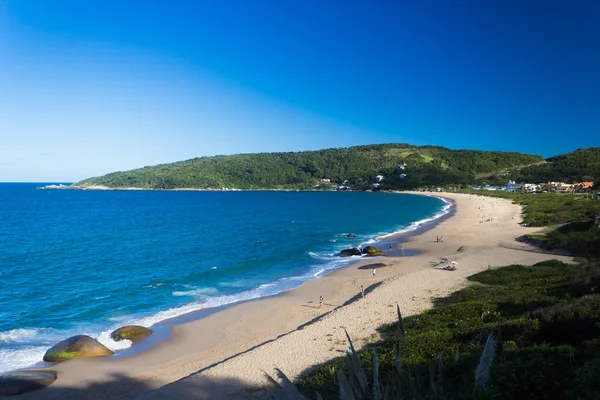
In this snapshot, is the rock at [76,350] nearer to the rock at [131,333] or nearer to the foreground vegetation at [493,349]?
the rock at [131,333]

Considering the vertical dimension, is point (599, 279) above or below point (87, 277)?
above

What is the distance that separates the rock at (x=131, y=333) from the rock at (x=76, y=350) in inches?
55.4

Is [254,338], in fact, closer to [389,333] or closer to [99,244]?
[389,333]

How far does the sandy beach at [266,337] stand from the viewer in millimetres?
14352

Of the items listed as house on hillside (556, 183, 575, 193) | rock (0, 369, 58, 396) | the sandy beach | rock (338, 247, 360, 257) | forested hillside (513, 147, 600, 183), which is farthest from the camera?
forested hillside (513, 147, 600, 183)

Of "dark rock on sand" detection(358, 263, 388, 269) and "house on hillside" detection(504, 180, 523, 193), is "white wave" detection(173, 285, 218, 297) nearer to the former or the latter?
"dark rock on sand" detection(358, 263, 388, 269)

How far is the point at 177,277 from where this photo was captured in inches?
1252

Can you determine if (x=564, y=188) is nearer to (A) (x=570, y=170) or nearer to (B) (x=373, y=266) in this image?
(A) (x=570, y=170)

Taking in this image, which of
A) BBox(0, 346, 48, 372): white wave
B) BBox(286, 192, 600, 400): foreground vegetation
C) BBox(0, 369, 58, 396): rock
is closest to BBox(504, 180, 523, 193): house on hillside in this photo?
BBox(286, 192, 600, 400): foreground vegetation

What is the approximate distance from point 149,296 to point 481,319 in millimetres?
21212

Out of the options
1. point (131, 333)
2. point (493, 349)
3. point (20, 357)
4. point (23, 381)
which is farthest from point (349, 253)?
point (493, 349)

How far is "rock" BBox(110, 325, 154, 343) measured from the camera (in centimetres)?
1932

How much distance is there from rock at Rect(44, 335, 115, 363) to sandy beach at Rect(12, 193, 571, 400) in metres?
0.48

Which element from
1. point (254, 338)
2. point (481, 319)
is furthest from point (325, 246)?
point (481, 319)
